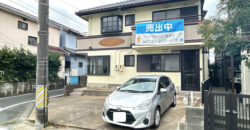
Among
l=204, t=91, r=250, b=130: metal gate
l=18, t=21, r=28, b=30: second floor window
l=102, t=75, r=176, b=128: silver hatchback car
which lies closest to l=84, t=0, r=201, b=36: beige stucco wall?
l=102, t=75, r=176, b=128: silver hatchback car

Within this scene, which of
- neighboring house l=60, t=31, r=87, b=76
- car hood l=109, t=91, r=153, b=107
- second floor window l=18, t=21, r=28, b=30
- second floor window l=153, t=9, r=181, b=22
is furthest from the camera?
neighboring house l=60, t=31, r=87, b=76

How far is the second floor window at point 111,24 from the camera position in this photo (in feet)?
34.0

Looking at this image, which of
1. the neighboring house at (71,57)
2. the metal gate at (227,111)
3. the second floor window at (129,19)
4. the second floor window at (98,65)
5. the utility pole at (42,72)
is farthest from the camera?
the neighboring house at (71,57)

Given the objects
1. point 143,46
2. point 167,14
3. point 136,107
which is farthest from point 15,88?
point 167,14

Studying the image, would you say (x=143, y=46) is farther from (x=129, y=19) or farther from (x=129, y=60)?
(x=129, y=19)

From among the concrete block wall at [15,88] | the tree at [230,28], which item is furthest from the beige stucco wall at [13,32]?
the tree at [230,28]

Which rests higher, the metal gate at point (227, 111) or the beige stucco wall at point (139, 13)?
the beige stucco wall at point (139, 13)

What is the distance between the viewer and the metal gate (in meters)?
2.63

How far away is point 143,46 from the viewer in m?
8.24

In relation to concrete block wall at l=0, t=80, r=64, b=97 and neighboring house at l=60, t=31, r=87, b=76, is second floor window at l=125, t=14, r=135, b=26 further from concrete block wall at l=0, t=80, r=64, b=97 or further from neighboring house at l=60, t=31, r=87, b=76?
neighboring house at l=60, t=31, r=87, b=76

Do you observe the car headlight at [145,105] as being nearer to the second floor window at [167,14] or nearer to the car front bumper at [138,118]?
the car front bumper at [138,118]

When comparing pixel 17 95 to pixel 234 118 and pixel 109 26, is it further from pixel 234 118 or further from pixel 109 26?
pixel 234 118

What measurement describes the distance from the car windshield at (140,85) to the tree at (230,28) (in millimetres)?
2125

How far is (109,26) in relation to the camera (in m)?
10.7
